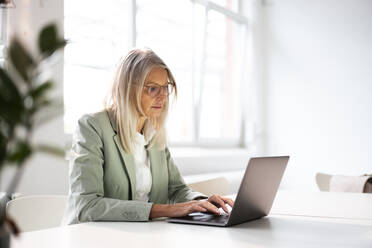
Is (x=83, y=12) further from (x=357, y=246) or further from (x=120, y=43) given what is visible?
(x=357, y=246)

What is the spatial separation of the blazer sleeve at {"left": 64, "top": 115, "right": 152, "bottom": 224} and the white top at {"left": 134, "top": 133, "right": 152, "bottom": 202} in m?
0.28

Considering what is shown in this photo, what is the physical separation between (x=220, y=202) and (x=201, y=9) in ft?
11.6

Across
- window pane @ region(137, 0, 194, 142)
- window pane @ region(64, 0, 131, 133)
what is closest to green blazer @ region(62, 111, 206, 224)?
window pane @ region(64, 0, 131, 133)

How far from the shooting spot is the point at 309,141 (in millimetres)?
5355

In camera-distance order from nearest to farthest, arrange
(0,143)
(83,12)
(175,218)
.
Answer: (0,143) < (175,218) < (83,12)

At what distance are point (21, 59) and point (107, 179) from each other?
153 centimetres

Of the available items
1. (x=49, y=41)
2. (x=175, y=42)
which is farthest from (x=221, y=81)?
(x=49, y=41)

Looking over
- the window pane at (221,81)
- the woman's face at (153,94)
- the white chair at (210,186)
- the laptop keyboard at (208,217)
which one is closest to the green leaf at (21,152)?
the laptop keyboard at (208,217)

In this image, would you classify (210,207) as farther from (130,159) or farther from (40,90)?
(40,90)

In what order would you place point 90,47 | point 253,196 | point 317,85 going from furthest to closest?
point 317,85, point 90,47, point 253,196

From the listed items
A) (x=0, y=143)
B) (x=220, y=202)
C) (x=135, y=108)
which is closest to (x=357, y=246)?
(x=220, y=202)

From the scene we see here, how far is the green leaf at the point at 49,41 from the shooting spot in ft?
1.53

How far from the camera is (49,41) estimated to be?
0.47m

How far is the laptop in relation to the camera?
146 cm
